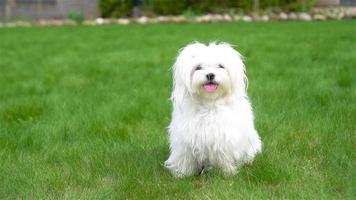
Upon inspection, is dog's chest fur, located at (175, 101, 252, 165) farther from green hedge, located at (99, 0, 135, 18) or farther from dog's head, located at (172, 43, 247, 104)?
green hedge, located at (99, 0, 135, 18)

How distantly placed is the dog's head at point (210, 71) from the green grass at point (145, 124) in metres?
0.57

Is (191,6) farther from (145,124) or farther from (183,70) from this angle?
(183,70)

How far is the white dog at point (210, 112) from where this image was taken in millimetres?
3963

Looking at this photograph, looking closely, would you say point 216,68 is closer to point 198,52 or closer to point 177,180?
point 198,52

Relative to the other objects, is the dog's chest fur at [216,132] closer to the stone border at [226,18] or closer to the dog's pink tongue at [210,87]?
the dog's pink tongue at [210,87]

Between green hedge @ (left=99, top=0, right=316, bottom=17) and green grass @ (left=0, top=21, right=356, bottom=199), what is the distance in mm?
9231

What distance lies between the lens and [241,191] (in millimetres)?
3764

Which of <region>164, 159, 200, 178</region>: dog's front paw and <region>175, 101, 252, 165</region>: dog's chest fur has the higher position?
<region>175, 101, 252, 165</region>: dog's chest fur

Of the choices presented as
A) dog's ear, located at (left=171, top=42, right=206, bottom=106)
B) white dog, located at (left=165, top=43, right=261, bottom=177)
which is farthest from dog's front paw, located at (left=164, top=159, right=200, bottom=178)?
dog's ear, located at (left=171, top=42, right=206, bottom=106)

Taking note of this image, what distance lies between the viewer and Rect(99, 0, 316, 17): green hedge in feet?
66.4

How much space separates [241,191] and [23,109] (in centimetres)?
333

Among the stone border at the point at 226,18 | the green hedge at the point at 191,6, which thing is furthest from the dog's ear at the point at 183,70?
the green hedge at the point at 191,6

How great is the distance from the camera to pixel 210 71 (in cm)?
393

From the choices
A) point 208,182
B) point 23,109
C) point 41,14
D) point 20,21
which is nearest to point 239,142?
point 208,182
